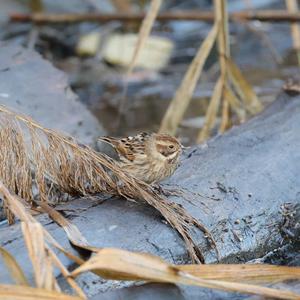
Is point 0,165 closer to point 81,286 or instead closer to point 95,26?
point 81,286

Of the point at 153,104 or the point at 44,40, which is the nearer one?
the point at 153,104

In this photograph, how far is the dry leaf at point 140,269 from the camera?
337 centimetres

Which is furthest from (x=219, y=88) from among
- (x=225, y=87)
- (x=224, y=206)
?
(x=224, y=206)

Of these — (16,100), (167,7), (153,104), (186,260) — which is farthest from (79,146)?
(167,7)

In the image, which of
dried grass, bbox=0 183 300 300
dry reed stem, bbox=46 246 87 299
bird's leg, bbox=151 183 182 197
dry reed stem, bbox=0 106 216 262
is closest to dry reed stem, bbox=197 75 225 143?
bird's leg, bbox=151 183 182 197

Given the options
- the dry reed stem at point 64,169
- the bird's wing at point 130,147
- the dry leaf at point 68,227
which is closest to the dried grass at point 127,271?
the dry leaf at point 68,227

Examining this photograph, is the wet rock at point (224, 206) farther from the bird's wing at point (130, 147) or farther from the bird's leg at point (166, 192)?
the bird's wing at point (130, 147)

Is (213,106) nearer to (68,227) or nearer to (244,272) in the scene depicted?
(68,227)

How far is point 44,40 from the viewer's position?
1080 cm

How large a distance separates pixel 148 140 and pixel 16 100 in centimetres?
Answer: 117

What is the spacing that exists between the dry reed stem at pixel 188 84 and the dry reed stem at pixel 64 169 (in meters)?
2.36

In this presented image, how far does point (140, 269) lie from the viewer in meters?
3.41

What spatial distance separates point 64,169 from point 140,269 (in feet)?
3.41

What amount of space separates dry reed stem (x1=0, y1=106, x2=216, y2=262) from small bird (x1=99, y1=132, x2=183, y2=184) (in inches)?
17.9
